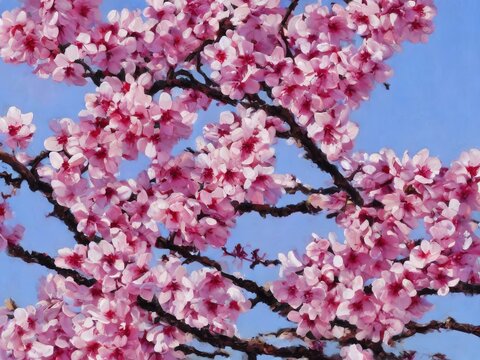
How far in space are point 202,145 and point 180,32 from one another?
1227 millimetres

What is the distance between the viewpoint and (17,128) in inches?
389

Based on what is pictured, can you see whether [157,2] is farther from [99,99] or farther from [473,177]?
[473,177]

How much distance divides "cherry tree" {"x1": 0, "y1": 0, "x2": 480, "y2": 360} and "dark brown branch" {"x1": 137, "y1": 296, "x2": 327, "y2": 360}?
0.02 m

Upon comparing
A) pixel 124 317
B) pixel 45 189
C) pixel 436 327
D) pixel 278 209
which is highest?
pixel 278 209

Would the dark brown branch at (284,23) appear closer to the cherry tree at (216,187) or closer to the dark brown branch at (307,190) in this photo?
the cherry tree at (216,187)

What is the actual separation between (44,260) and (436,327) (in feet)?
13.3

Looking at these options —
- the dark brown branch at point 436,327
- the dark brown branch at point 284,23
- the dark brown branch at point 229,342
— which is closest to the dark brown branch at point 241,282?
the dark brown branch at point 229,342

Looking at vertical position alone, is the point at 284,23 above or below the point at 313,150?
above

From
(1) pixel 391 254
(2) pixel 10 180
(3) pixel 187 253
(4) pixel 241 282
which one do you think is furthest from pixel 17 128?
(1) pixel 391 254

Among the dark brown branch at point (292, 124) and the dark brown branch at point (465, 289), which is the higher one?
the dark brown branch at point (292, 124)

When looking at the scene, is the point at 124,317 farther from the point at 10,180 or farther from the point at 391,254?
the point at 391,254

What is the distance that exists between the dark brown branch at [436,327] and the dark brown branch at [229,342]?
96 centimetres

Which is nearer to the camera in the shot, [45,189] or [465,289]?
[465,289]

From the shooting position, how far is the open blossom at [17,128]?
9844 mm
